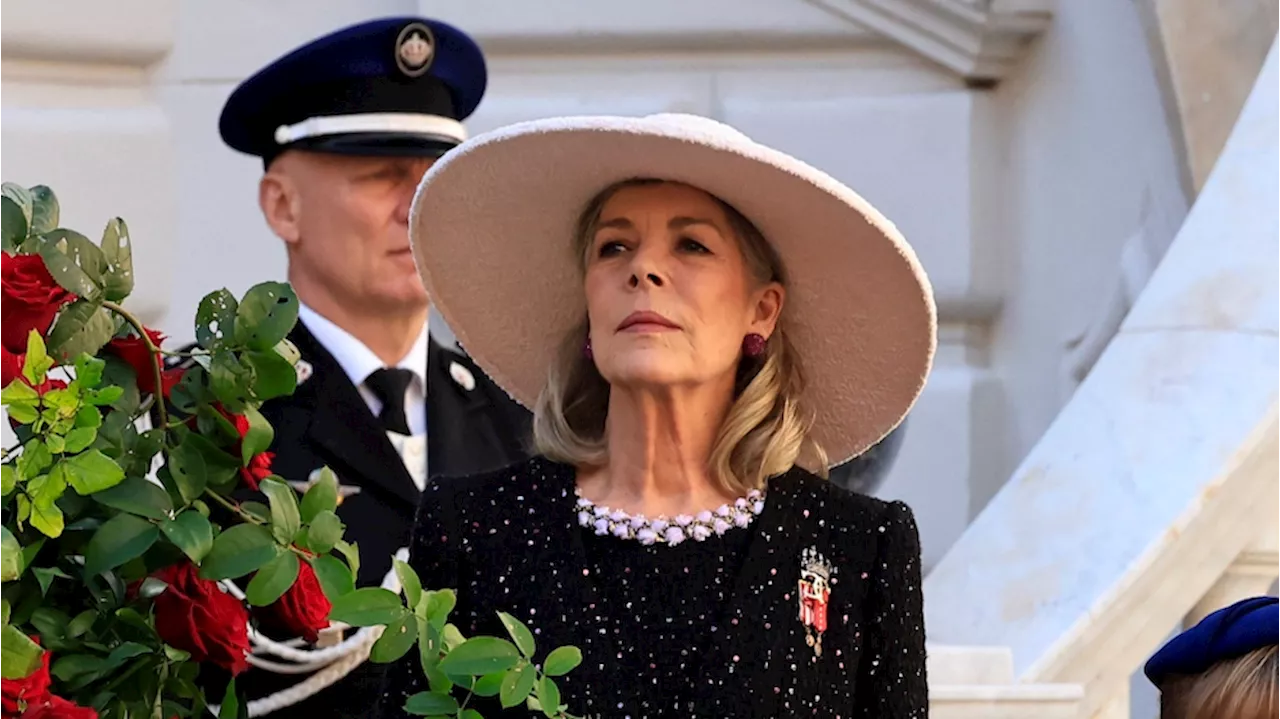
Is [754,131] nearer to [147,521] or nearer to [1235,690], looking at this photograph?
[1235,690]

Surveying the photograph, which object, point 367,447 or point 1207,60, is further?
point 1207,60

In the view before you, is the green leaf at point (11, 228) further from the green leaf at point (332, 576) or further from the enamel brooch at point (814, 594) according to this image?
the enamel brooch at point (814, 594)

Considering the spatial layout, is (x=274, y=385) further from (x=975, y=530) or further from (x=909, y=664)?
(x=975, y=530)

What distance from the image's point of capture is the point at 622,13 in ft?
Result: 16.3

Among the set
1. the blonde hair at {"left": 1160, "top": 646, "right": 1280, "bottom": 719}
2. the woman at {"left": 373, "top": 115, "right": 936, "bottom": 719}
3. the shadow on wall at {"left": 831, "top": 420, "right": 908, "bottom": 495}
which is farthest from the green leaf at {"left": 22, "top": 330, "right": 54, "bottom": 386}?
the shadow on wall at {"left": 831, "top": 420, "right": 908, "bottom": 495}

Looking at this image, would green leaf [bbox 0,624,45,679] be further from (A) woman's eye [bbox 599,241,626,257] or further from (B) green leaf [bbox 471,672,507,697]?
(A) woman's eye [bbox 599,241,626,257]

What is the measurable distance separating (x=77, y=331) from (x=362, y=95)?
5.09 ft

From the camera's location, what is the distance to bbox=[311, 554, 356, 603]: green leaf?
1.88 metres

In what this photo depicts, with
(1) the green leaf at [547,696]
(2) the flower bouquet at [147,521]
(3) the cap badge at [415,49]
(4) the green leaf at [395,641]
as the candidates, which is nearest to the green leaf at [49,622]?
(2) the flower bouquet at [147,521]

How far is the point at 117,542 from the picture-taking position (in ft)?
6.16

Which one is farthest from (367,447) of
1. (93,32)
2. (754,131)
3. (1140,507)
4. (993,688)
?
(93,32)

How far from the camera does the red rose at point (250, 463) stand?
1978 millimetres

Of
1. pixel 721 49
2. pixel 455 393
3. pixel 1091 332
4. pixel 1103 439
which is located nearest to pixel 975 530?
pixel 1103 439

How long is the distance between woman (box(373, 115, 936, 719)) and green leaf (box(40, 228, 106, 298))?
550 millimetres
